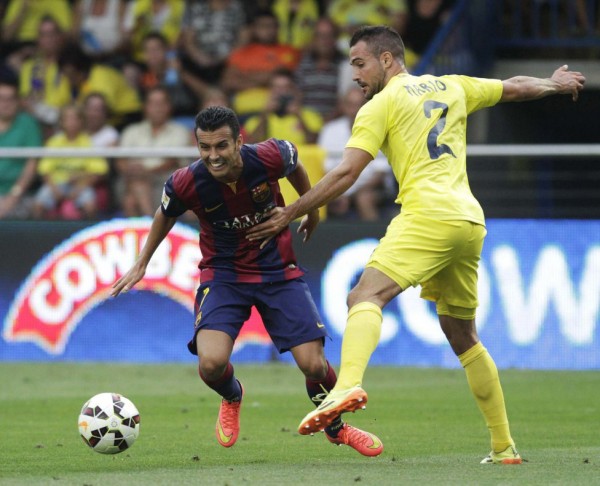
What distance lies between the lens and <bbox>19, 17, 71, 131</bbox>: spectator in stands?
53.5 ft

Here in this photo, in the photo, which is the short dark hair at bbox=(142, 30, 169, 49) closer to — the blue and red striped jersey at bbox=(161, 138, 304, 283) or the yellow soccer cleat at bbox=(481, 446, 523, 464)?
the blue and red striped jersey at bbox=(161, 138, 304, 283)

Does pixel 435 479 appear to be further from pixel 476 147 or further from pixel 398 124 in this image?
pixel 476 147

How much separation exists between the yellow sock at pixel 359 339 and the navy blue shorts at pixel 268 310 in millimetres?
1042

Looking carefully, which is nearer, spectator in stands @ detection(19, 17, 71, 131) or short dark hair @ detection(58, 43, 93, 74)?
spectator in stands @ detection(19, 17, 71, 131)

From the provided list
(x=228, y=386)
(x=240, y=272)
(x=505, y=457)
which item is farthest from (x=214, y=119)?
(x=505, y=457)

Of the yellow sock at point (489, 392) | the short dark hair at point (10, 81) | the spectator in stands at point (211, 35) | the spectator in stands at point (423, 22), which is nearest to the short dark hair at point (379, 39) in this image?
the yellow sock at point (489, 392)

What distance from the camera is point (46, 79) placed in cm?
1666

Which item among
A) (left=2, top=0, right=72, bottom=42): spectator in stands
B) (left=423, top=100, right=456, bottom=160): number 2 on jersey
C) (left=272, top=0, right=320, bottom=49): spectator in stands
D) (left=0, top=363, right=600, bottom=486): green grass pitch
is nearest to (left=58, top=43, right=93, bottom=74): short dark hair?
(left=2, top=0, right=72, bottom=42): spectator in stands

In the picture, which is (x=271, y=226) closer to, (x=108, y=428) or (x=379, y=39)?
(x=379, y=39)

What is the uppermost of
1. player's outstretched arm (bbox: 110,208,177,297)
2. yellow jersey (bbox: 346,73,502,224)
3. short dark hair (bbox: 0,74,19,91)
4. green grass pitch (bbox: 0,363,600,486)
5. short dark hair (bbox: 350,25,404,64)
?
short dark hair (bbox: 350,25,404,64)

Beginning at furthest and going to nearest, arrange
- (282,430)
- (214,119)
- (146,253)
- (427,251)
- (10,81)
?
(10,81)
(282,430)
(146,253)
(214,119)
(427,251)

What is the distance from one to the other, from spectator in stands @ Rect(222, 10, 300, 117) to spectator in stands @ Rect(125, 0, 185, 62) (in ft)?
3.69

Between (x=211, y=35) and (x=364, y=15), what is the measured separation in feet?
6.64

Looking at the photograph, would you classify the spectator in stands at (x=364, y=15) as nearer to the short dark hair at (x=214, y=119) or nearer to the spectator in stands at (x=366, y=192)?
the spectator in stands at (x=366, y=192)
